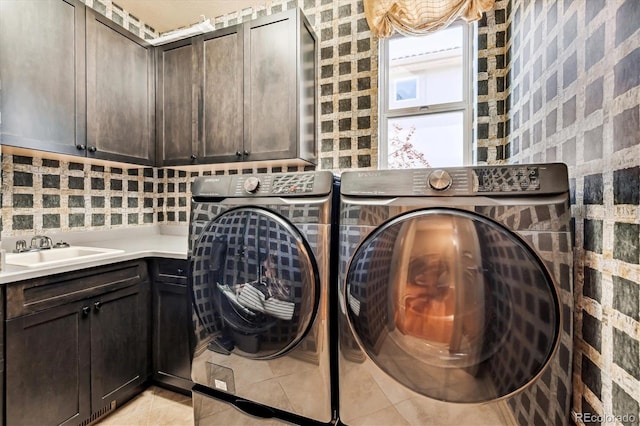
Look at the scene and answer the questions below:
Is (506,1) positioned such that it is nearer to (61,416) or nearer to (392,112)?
(392,112)

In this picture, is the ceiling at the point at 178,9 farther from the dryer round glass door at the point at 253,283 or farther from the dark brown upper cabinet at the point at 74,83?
the dryer round glass door at the point at 253,283

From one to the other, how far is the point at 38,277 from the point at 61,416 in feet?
2.24

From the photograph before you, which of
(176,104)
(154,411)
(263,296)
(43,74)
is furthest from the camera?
(176,104)

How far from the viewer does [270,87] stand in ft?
6.34

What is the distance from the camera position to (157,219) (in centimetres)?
267

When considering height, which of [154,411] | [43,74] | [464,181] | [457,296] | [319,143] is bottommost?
[154,411]

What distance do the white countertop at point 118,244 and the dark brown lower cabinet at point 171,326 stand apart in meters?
0.10

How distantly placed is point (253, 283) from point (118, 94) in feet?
5.68

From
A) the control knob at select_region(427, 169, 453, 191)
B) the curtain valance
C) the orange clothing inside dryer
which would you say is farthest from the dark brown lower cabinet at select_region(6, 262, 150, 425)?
the curtain valance

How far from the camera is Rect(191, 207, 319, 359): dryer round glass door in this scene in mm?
1138

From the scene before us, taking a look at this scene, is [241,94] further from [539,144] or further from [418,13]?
[539,144]

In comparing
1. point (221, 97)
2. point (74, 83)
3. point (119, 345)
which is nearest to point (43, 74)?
point (74, 83)

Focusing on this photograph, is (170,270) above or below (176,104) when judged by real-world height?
below

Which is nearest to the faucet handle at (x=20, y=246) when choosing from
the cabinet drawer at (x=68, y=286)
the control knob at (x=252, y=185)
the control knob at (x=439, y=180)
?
the cabinet drawer at (x=68, y=286)
